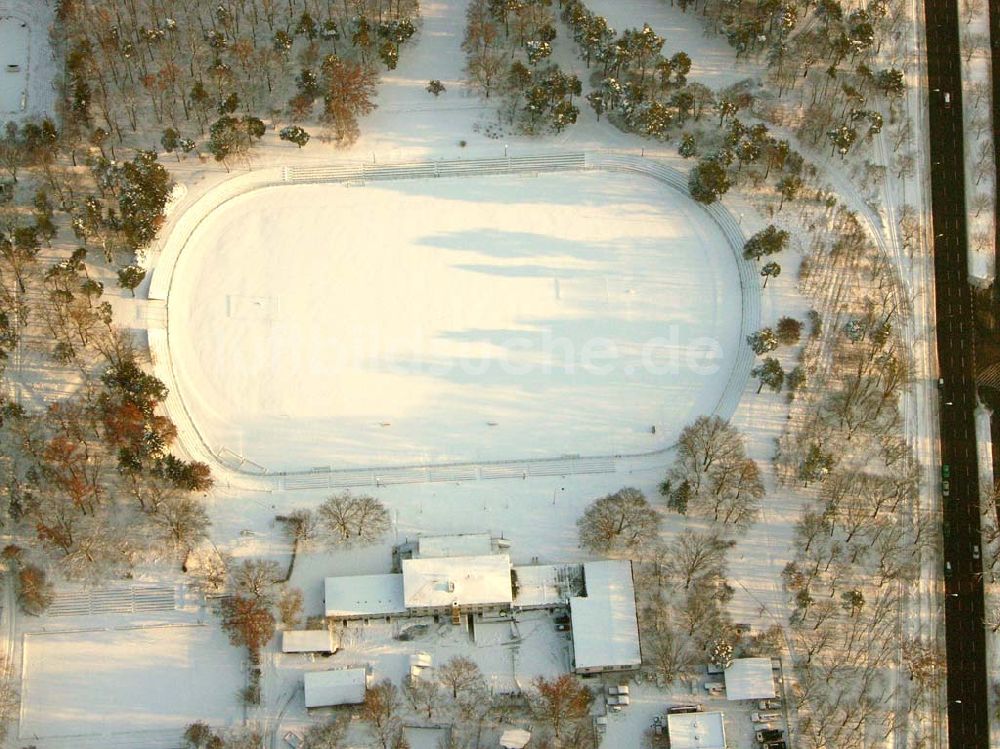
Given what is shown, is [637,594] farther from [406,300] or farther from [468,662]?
[406,300]

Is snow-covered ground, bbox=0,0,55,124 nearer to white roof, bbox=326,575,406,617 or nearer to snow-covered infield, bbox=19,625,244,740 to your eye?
snow-covered infield, bbox=19,625,244,740

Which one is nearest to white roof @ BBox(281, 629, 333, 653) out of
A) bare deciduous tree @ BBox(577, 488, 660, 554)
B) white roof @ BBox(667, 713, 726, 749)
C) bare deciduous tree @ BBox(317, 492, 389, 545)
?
bare deciduous tree @ BBox(317, 492, 389, 545)

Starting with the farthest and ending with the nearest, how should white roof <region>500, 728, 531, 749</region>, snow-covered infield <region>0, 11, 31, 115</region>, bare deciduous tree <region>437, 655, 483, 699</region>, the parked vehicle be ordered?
snow-covered infield <region>0, 11, 31, 115</region>
bare deciduous tree <region>437, 655, 483, 699</region>
the parked vehicle
white roof <region>500, 728, 531, 749</region>

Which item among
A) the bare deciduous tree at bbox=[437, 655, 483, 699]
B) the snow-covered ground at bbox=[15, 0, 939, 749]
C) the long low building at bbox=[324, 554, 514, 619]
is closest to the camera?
the bare deciduous tree at bbox=[437, 655, 483, 699]

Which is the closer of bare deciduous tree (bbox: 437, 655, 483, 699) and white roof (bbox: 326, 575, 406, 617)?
bare deciduous tree (bbox: 437, 655, 483, 699)

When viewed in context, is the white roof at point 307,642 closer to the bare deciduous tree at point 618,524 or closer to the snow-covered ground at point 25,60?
the bare deciduous tree at point 618,524

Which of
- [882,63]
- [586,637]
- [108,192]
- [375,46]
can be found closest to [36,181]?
[108,192]

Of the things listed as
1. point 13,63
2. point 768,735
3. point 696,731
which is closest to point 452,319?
point 696,731
